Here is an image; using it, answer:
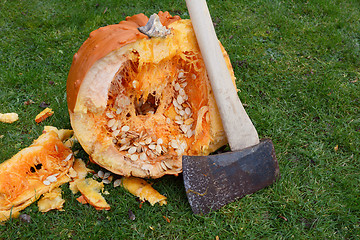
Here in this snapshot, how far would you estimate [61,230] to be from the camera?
215 centimetres

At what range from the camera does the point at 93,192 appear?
2.30 m

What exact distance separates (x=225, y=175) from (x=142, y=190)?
0.63 metres

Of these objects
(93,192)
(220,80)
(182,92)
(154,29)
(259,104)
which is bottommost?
(259,104)

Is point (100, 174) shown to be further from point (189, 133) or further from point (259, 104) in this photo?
point (259, 104)

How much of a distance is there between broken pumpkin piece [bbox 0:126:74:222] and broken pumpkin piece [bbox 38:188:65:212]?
4 cm

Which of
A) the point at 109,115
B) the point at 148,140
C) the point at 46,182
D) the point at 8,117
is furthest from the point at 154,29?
the point at 8,117

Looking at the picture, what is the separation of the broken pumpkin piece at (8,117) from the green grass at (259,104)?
0.19ft

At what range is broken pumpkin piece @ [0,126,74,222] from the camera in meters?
2.19

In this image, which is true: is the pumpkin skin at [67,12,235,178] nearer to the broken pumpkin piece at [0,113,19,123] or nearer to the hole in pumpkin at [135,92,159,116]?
the hole in pumpkin at [135,92,159,116]

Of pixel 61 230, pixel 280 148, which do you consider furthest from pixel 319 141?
pixel 61 230

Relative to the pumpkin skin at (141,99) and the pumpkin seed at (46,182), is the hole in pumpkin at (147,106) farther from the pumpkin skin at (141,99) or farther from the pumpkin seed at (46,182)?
the pumpkin seed at (46,182)

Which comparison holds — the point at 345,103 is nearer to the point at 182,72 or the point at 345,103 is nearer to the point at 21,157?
the point at 182,72

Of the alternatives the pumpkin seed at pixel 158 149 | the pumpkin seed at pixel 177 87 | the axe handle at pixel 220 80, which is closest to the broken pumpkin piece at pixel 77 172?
the pumpkin seed at pixel 158 149

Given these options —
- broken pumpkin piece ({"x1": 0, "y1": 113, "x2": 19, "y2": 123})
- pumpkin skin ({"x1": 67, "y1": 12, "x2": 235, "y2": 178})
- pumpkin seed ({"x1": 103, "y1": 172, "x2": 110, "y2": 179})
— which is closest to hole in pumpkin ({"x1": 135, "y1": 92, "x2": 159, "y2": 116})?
pumpkin skin ({"x1": 67, "y1": 12, "x2": 235, "y2": 178})
